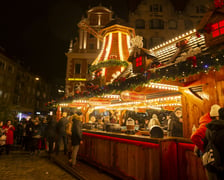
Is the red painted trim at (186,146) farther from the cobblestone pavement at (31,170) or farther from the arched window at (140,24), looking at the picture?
the arched window at (140,24)

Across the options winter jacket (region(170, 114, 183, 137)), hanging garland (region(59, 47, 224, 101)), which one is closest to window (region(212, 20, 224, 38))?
hanging garland (region(59, 47, 224, 101))

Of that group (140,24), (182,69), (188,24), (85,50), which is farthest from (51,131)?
(188,24)

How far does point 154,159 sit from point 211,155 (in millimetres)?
1655

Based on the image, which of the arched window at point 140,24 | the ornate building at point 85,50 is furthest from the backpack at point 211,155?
the arched window at point 140,24

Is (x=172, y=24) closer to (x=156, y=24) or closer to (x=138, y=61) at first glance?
(x=156, y=24)

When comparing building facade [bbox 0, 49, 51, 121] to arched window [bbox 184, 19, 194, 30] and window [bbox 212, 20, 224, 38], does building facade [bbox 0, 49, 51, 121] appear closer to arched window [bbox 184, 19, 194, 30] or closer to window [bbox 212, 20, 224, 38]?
arched window [bbox 184, 19, 194, 30]

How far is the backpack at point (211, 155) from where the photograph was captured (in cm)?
277

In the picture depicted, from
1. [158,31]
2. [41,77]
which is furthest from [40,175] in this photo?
[41,77]

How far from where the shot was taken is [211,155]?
2.90m

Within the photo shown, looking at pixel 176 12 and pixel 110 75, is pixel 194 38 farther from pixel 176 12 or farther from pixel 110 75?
pixel 176 12

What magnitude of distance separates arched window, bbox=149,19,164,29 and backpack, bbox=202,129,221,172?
24350 millimetres

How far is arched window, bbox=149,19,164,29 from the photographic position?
2448 centimetres

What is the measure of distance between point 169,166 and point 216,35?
3.83m

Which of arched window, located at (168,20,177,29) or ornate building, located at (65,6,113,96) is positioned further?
ornate building, located at (65,6,113,96)
